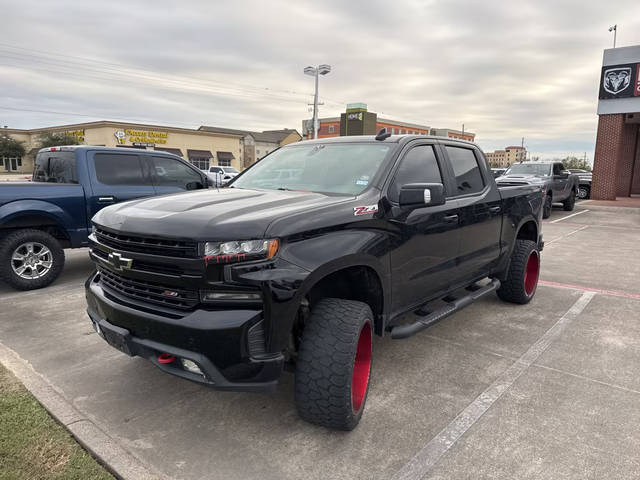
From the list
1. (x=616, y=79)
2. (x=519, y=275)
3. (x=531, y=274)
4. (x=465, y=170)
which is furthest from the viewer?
(x=616, y=79)

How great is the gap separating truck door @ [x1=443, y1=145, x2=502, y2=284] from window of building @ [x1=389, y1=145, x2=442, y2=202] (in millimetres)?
305

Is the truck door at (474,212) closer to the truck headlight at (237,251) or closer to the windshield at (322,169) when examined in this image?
the windshield at (322,169)

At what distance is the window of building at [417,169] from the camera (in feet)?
11.1

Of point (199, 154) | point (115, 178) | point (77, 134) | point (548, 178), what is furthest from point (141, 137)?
point (115, 178)

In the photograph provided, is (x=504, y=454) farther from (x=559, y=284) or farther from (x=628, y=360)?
(x=559, y=284)

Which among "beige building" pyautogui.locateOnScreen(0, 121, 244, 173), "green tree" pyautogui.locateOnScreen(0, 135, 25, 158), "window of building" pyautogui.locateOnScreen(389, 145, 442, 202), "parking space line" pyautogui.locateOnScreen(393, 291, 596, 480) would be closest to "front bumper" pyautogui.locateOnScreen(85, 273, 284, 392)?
"parking space line" pyautogui.locateOnScreen(393, 291, 596, 480)

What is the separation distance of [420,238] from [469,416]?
1279 mm

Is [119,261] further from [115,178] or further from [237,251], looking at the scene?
[115,178]

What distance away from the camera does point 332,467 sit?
250 centimetres

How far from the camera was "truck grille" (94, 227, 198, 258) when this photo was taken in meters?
2.43

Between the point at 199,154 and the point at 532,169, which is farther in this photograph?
the point at 199,154

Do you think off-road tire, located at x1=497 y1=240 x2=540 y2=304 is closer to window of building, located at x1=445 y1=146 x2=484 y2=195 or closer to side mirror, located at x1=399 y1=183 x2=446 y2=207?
window of building, located at x1=445 y1=146 x2=484 y2=195

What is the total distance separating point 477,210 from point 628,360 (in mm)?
1781

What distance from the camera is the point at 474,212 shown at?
420 centimetres
